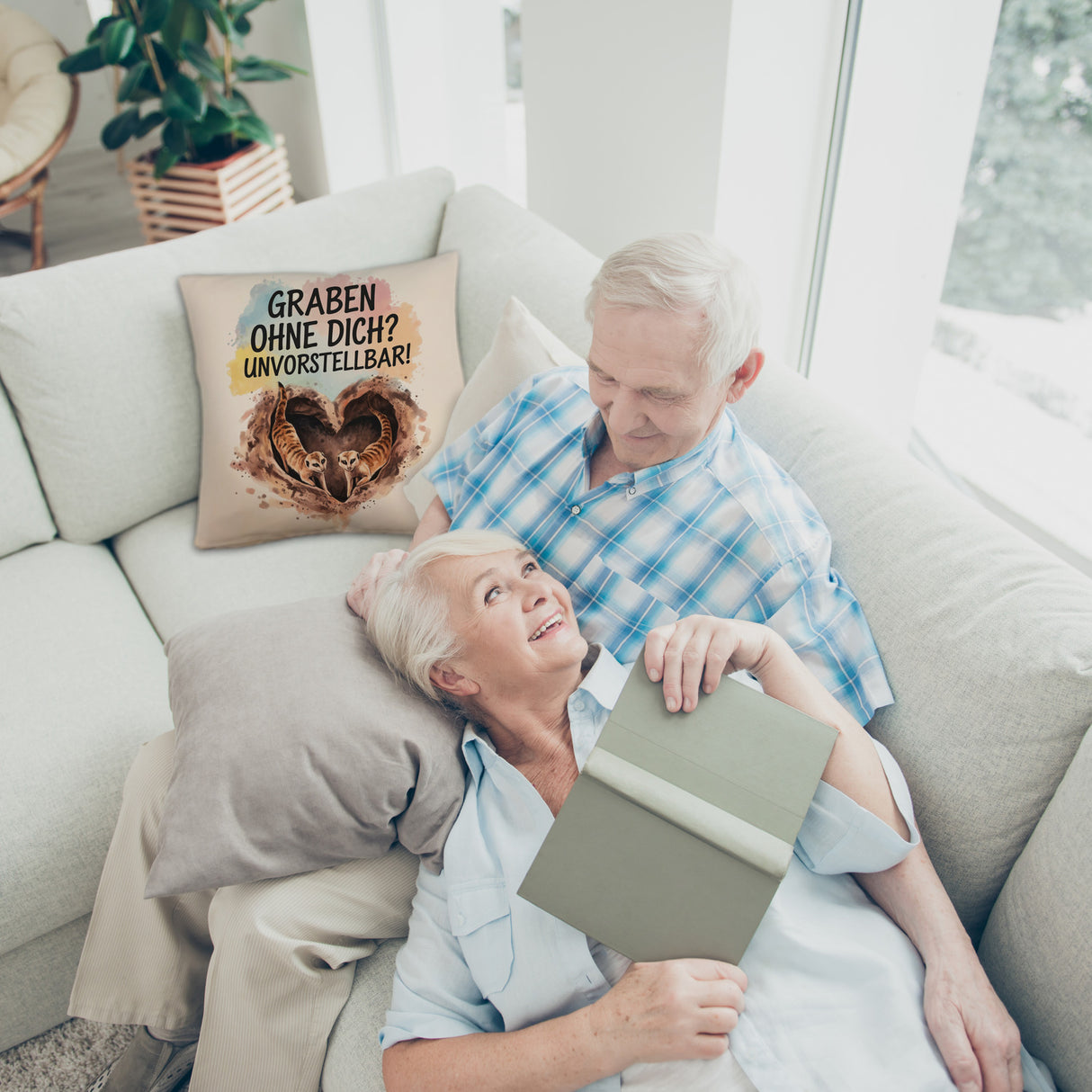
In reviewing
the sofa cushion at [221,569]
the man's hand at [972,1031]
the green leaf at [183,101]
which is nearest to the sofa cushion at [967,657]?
the man's hand at [972,1031]

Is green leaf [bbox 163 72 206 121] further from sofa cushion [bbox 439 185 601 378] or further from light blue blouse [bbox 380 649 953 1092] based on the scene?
light blue blouse [bbox 380 649 953 1092]

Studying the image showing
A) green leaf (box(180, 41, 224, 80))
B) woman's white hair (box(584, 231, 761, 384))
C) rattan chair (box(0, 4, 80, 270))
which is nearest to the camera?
woman's white hair (box(584, 231, 761, 384))

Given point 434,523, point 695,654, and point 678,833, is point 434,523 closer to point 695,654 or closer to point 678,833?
point 695,654

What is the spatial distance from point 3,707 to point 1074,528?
2.00 metres

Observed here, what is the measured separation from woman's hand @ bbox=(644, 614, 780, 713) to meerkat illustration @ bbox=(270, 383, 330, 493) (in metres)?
0.91

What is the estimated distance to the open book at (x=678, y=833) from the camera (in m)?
0.83

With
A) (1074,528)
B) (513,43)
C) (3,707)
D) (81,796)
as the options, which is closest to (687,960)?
(81,796)

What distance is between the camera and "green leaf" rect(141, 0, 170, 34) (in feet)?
8.41

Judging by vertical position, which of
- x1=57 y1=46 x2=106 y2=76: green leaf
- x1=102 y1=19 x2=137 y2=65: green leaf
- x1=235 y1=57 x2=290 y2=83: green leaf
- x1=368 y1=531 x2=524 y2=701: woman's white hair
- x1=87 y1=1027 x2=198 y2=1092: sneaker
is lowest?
x1=87 y1=1027 x2=198 y2=1092: sneaker

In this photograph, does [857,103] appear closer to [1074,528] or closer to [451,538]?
[1074,528]

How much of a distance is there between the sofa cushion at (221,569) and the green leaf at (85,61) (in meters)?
2.00

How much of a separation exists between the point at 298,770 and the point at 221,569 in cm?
77

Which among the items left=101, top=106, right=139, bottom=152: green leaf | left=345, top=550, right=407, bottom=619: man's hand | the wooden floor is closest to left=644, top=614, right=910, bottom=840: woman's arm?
left=345, top=550, right=407, bottom=619: man's hand

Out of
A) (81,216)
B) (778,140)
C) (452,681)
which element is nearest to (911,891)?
(452,681)
